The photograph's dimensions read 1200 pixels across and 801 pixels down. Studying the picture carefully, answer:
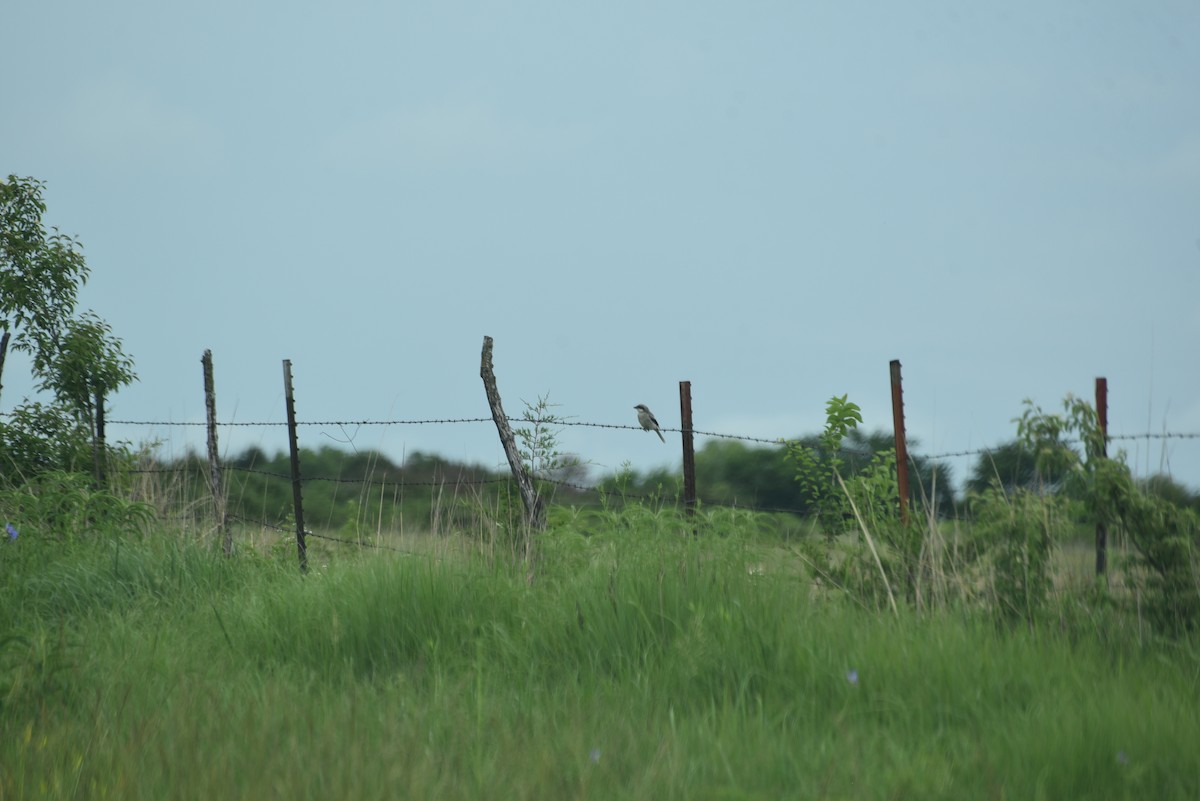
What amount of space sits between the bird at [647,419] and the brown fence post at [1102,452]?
362cm

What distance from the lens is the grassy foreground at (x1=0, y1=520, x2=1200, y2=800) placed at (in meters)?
3.64

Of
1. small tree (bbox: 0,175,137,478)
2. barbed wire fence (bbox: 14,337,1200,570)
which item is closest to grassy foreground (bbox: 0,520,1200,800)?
barbed wire fence (bbox: 14,337,1200,570)

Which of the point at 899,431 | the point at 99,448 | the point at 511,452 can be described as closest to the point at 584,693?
the point at 511,452

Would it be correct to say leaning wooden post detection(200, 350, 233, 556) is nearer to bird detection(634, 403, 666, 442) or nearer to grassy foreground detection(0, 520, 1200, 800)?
grassy foreground detection(0, 520, 1200, 800)

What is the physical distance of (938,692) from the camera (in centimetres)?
435

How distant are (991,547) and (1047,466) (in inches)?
24.5

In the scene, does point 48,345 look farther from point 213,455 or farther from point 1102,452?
point 1102,452

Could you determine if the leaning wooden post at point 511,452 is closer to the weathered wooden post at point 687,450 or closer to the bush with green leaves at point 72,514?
the weathered wooden post at point 687,450

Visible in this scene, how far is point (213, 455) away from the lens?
9703mm

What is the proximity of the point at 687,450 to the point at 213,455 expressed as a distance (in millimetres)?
4895

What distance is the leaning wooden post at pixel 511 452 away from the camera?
757 cm

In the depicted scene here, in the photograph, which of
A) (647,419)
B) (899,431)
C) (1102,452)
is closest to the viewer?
(1102,452)

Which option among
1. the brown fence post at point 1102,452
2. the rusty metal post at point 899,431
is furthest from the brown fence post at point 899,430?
the brown fence post at point 1102,452

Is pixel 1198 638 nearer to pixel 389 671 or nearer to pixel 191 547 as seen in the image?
pixel 389 671
